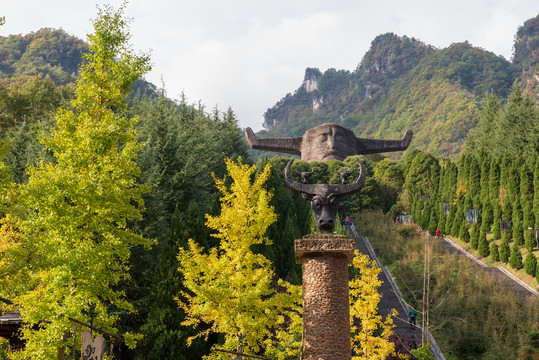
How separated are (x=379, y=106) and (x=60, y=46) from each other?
70.3 meters

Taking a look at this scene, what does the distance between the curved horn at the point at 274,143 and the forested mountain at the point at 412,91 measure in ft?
168

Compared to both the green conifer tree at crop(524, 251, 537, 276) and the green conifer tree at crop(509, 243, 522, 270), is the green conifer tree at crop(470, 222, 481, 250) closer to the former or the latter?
the green conifer tree at crop(509, 243, 522, 270)

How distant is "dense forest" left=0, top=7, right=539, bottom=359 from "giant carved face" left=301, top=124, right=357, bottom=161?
171 cm

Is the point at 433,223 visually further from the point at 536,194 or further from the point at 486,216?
the point at 536,194

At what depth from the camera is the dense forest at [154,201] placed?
984 centimetres

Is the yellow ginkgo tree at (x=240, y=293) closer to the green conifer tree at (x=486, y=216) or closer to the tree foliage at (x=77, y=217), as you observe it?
the tree foliage at (x=77, y=217)

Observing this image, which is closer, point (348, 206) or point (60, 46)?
point (348, 206)

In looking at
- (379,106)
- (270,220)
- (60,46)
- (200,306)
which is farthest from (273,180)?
(379,106)

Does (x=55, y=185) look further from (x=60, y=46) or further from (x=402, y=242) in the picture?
(x=60, y=46)

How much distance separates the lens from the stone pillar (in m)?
9.18

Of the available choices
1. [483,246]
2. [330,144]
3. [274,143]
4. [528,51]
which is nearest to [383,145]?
[330,144]

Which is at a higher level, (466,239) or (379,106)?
(379,106)

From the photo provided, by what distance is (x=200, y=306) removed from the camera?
1140cm

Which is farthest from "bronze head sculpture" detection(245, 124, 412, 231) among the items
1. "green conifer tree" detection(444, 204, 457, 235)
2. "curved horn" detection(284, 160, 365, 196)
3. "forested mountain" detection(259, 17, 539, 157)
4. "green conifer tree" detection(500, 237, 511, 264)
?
"forested mountain" detection(259, 17, 539, 157)
